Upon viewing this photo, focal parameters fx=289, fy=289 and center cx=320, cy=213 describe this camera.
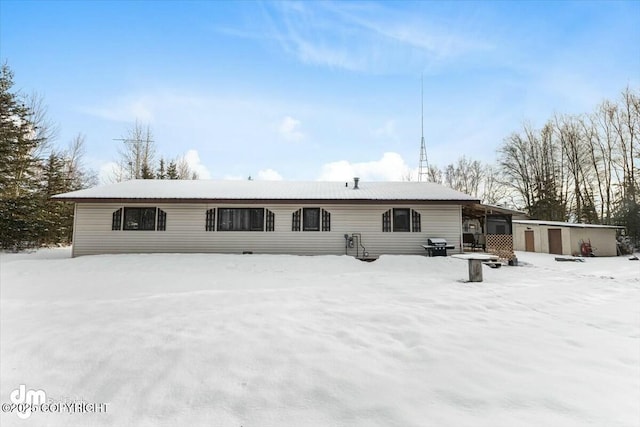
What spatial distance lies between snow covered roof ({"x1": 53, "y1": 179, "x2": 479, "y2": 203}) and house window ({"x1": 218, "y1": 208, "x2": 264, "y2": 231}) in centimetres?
62

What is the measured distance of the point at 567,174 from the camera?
2336cm

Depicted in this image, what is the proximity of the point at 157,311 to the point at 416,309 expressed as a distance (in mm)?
4073

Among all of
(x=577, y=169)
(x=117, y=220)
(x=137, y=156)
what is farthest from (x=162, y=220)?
(x=577, y=169)

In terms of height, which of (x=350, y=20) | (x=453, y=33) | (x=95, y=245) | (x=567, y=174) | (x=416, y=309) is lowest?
(x=416, y=309)

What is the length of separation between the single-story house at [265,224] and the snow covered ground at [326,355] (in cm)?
509

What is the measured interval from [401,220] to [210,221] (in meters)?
7.65

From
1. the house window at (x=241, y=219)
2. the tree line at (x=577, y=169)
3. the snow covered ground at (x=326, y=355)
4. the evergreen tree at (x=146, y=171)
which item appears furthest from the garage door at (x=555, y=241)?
the evergreen tree at (x=146, y=171)

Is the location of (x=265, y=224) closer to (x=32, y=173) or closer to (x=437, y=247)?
(x=437, y=247)

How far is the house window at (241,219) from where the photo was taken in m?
11.6

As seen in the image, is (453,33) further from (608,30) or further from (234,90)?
(234,90)

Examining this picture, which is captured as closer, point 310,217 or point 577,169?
point 310,217

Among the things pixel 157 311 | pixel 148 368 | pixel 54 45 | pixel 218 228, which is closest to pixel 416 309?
pixel 148 368

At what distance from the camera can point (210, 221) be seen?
38.0 feet

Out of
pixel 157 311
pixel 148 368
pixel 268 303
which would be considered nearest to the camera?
pixel 148 368
